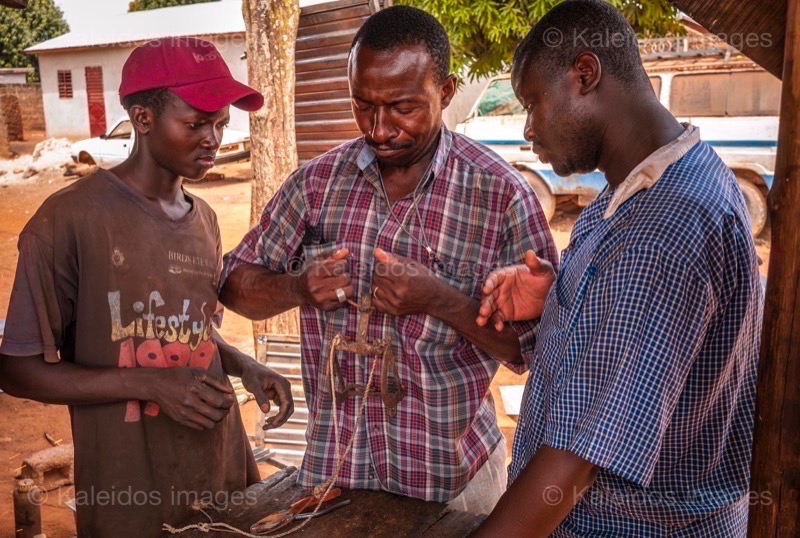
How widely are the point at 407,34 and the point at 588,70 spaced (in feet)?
2.22

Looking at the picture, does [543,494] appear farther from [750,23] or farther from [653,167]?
[750,23]

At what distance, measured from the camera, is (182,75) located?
230cm

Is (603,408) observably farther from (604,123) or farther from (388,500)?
(388,500)

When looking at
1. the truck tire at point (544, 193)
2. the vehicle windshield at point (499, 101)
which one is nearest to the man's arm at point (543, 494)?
the truck tire at point (544, 193)

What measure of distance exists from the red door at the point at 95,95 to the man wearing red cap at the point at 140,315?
865 inches

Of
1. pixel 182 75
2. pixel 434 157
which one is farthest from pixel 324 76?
pixel 434 157

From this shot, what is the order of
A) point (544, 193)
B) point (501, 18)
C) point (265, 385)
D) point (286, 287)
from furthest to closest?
point (544, 193)
point (501, 18)
point (265, 385)
point (286, 287)

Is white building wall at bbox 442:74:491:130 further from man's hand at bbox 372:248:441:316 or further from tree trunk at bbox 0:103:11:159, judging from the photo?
man's hand at bbox 372:248:441:316

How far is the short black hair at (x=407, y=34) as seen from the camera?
6.75 ft

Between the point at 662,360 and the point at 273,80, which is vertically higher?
the point at 273,80

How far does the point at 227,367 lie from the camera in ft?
8.57

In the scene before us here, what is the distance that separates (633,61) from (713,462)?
855 mm

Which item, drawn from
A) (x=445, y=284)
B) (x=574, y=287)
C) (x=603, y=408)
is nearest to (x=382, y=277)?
(x=445, y=284)

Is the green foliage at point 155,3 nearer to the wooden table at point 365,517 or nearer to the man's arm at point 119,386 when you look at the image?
the man's arm at point 119,386
